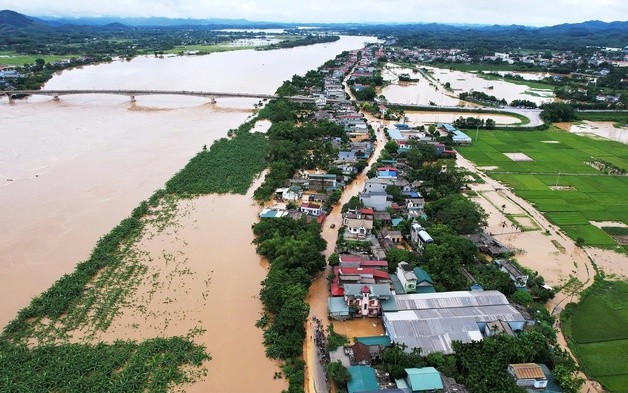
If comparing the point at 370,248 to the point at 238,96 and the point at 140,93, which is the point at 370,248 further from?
the point at 140,93

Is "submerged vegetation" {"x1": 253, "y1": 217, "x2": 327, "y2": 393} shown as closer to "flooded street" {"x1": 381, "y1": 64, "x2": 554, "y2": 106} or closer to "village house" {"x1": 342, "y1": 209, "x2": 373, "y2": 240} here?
"village house" {"x1": 342, "y1": 209, "x2": 373, "y2": 240}

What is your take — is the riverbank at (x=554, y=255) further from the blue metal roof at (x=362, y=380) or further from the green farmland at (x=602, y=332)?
the blue metal roof at (x=362, y=380)

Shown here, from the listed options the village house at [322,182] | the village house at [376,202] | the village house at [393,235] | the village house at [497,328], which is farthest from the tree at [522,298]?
the village house at [322,182]

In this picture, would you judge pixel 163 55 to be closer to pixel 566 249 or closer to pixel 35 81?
pixel 35 81

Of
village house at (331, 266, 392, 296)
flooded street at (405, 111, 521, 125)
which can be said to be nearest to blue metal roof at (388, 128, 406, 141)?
flooded street at (405, 111, 521, 125)

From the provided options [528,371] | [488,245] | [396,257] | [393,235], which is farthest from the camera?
[393,235]

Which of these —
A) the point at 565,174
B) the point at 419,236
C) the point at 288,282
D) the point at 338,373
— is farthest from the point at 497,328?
the point at 565,174

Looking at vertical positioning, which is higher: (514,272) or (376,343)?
(514,272)
